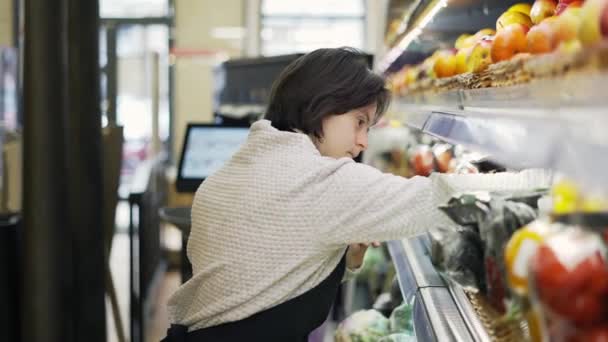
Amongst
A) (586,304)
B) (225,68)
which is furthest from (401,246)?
(225,68)

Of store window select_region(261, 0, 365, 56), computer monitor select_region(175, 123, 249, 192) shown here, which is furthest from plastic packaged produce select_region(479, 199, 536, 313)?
store window select_region(261, 0, 365, 56)

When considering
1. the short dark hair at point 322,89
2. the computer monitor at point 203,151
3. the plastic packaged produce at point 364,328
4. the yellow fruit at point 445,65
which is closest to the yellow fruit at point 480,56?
the short dark hair at point 322,89

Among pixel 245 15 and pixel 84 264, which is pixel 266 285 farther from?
pixel 245 15

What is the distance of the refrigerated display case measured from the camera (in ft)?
2.74

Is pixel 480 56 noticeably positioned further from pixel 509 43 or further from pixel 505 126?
pixel 505 126

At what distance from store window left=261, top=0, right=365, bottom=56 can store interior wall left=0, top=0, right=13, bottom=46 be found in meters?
3.03

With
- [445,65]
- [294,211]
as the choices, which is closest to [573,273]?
[294,211]

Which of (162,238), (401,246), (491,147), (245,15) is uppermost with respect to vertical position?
(245,15)

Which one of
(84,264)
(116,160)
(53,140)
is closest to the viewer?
(53,140)

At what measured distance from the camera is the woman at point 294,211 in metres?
1.59

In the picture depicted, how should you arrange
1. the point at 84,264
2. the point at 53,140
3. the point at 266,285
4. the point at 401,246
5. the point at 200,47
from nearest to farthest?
the point at 266,285 < the point at 401,246 < the point at 53,140 < the point at 84,264 < the point at 200,47

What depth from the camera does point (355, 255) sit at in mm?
2100

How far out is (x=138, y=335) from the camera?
3.81m

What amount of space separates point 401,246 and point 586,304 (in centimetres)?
167
